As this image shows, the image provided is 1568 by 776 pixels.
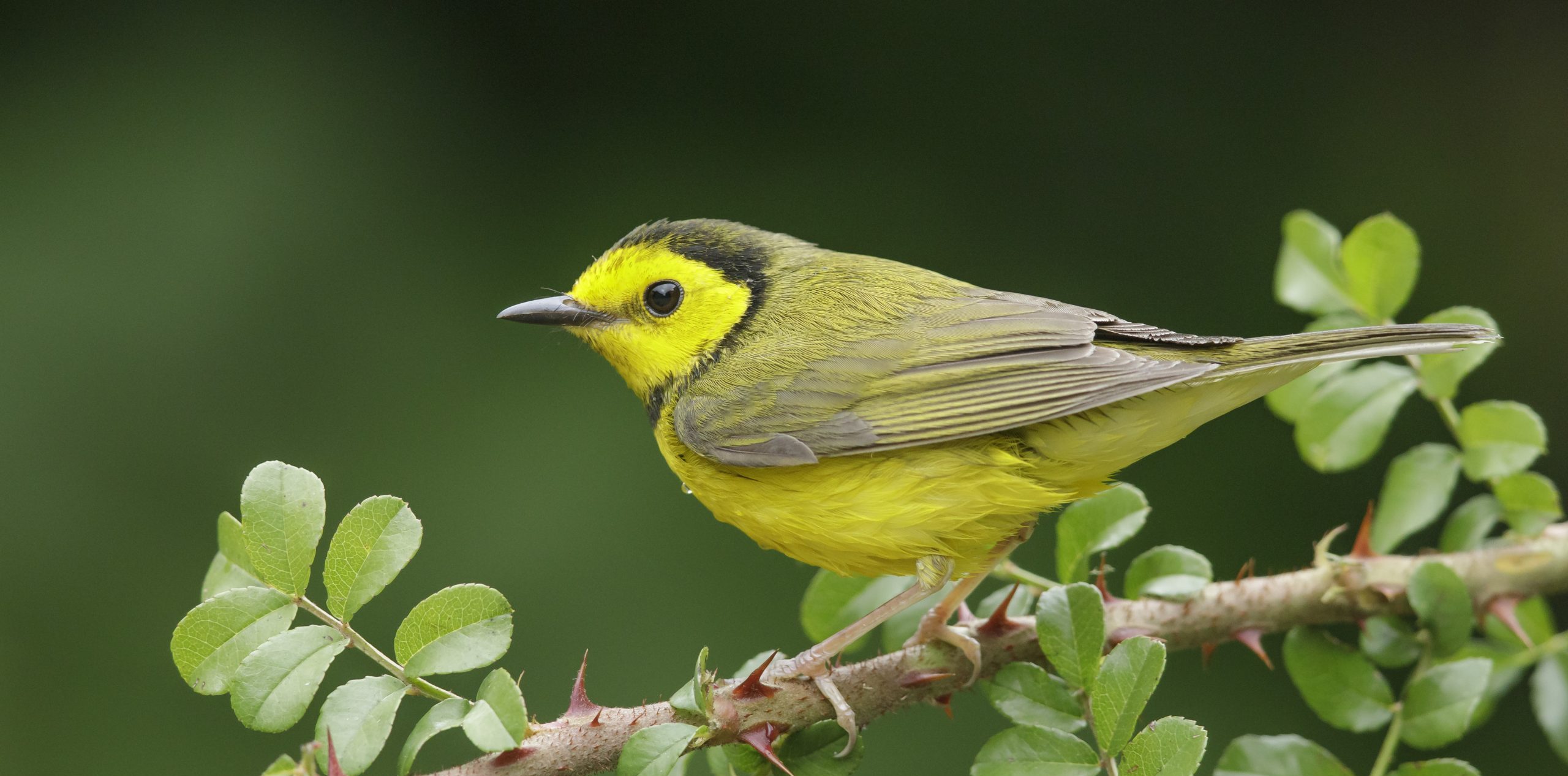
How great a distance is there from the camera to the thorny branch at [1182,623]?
2.04 meters

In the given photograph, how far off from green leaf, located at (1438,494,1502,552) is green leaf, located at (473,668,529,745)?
2187 mm

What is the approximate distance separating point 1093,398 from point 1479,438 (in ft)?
2.93

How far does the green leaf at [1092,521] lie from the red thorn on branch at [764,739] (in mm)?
798

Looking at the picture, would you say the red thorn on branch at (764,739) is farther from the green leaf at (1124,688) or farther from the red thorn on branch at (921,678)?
the green leaf at (1124,688)

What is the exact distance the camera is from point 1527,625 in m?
2.99

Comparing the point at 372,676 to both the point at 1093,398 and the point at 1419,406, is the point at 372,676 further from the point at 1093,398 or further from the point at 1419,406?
the point at 1419,406

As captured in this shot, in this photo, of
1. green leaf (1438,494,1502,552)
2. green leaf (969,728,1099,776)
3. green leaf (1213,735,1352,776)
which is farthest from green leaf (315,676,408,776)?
green leaf (1438,494,1502,552)

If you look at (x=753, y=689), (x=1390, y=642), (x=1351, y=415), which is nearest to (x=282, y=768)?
(x=753, y=689)

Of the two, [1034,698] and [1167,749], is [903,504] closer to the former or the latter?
[1034,698]

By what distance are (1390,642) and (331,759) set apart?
2018mm

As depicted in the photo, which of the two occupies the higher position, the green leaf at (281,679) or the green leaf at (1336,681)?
the green leaf at (281,679)

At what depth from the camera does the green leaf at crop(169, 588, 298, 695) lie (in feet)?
5.98

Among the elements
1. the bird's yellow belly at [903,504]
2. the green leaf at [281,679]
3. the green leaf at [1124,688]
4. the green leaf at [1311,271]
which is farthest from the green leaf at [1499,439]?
the green leaf at [281,679]

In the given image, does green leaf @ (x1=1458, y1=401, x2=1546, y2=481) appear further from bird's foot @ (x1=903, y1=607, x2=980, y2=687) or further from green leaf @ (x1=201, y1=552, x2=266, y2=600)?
green leaf @ (x1=201, y1=552, x2=266, y2=600)
